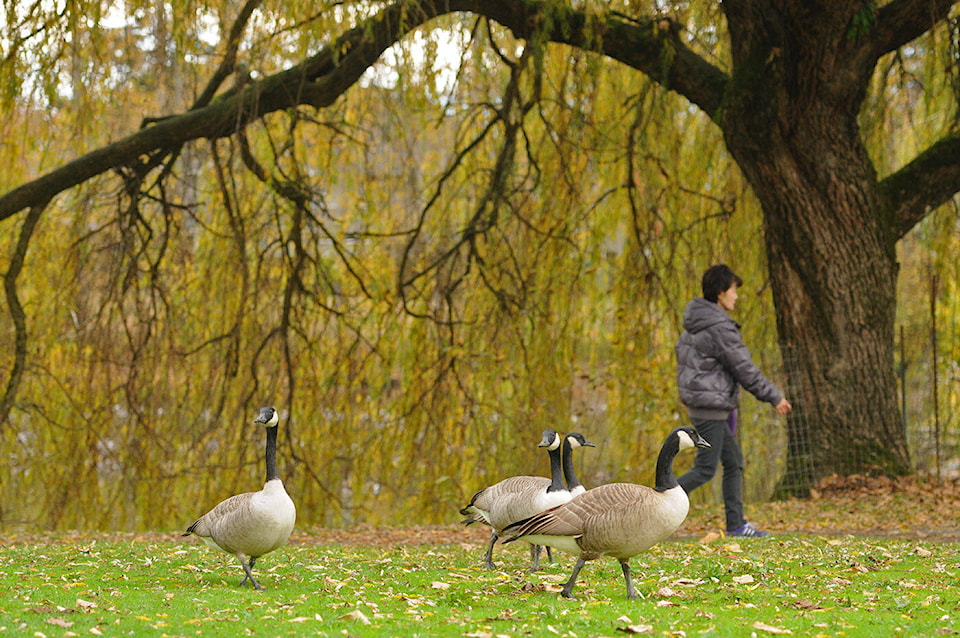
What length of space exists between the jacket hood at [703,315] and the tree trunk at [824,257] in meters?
2.45

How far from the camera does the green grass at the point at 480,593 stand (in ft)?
13.7

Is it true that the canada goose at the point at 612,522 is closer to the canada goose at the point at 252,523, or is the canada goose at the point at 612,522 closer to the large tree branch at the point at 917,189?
the canada goose at the point at 252,523

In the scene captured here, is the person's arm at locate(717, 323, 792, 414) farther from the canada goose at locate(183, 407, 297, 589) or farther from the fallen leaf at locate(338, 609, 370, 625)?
the fallen leaf at locate(338, 609, 370, 625)

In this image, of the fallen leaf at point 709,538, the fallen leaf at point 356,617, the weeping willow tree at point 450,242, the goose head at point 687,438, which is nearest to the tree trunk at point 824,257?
the weeping willow tree at point 450,242

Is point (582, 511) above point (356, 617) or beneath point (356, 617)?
above

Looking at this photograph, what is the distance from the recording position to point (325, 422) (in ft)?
34.1

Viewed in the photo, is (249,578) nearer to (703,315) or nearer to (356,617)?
(356,617)

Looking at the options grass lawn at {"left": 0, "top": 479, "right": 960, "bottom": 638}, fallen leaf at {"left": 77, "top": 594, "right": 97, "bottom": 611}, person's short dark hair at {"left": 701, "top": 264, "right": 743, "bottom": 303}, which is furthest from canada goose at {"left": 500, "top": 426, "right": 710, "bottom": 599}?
person's short dark hair at {"left": 701, "top": 264, "right": 743, "bottom": 303}

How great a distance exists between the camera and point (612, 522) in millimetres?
4715

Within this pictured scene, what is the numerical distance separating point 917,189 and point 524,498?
20.5 feet

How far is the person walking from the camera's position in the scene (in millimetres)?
7648

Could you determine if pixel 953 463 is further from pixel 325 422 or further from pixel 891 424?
pixel 325 422

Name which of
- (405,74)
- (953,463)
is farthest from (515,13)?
(953,463)

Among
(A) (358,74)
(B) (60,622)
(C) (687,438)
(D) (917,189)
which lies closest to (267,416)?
(B) (60,622)
